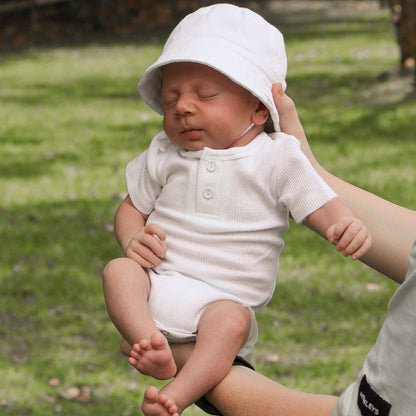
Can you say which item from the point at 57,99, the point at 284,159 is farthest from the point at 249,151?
the point at 57,99

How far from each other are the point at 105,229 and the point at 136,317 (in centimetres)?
387

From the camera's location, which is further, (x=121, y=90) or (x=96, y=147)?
(x=121, y=90)

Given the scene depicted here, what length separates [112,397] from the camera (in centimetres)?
381

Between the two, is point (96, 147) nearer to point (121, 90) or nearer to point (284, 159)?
point (121, 90)

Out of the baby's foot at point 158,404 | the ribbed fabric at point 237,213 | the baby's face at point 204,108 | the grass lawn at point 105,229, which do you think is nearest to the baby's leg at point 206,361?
the baby's foot at point 158,404

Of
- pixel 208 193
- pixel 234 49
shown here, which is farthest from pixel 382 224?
pixel 234 49

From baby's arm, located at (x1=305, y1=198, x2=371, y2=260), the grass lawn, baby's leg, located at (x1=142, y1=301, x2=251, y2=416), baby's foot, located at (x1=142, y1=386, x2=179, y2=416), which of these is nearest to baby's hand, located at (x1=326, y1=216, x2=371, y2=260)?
baby's arm, located at (x1=305, y1=198, x2=371, y2=260)

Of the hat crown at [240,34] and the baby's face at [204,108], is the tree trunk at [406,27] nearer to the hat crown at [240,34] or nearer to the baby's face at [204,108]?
the hat crown at [240,34]

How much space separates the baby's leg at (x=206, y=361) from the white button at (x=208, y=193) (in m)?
0.28

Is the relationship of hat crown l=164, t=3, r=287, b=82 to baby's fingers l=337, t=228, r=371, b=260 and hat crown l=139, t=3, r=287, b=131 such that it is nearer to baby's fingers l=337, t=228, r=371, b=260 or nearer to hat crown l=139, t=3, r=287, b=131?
hat crown l=139, t=3, r=287, b=131

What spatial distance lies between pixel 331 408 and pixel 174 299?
1.42ft

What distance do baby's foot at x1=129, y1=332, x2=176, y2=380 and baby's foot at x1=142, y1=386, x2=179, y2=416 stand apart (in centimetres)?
6

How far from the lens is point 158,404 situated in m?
1.62

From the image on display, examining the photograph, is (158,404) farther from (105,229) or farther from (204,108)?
(105,229)
